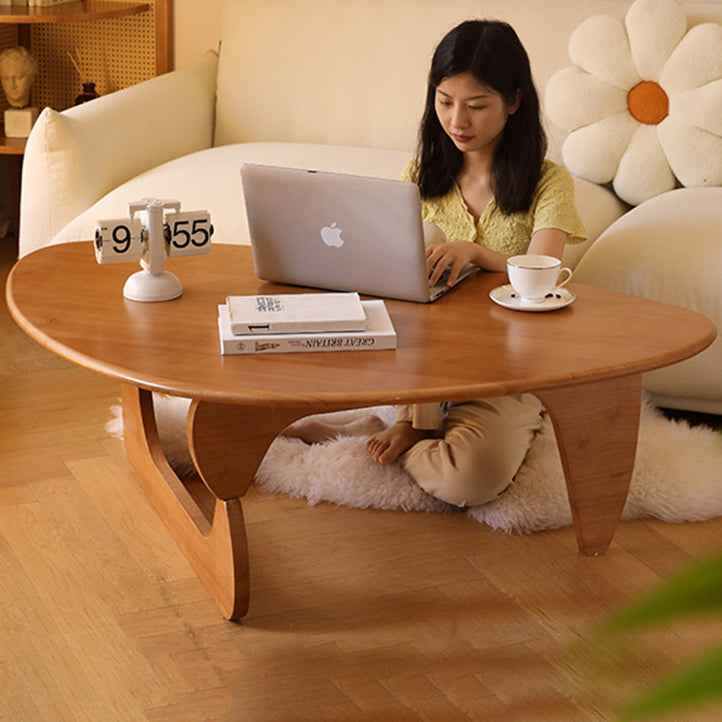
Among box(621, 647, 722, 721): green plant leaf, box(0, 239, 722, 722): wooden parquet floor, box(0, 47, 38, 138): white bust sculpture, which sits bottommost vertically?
box(0, 239, 722, 722): wooden parquet floor

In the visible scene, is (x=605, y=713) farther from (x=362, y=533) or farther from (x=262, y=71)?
(x=262, y=71)

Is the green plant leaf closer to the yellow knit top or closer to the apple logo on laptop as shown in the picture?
the apple logo on laptop

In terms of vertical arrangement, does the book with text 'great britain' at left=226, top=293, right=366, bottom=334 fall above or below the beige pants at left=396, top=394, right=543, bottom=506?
above

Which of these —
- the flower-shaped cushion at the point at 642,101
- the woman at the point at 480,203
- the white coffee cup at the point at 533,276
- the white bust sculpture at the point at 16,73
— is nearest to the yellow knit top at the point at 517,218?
the woman at the point at 480,203

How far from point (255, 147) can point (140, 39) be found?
0.85m

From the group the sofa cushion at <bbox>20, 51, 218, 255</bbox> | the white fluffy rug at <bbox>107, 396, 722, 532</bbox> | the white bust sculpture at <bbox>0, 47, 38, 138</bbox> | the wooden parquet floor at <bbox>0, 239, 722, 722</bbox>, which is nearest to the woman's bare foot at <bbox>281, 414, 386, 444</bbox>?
the white fluffy rug at <bbox>107, 396, 722, 532</bbox>

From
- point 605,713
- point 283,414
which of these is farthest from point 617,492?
point 283,414

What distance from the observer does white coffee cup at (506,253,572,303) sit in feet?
4.73

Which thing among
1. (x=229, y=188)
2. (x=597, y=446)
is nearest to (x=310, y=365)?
(x=597, y=446)

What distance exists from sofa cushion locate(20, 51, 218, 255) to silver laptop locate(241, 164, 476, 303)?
1.11 m

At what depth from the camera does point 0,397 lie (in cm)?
216

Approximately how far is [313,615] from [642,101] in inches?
64.9

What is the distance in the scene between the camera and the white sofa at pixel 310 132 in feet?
6.64

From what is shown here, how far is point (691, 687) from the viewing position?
18 centimetres
